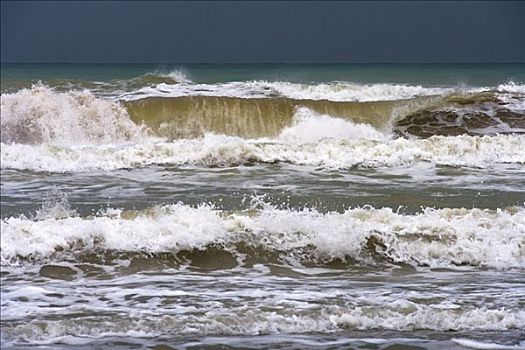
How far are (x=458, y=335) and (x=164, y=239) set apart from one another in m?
2.61

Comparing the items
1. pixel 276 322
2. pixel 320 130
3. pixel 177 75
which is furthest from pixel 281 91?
pixel 276 322

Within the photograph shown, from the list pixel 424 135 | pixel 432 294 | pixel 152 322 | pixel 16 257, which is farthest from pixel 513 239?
pixel 424 135

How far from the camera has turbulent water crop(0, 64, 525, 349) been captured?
409 centimetres

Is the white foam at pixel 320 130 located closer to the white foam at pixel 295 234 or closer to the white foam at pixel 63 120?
the white foam at pixel 63 120

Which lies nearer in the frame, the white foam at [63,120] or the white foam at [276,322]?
the white foam at [276,322]

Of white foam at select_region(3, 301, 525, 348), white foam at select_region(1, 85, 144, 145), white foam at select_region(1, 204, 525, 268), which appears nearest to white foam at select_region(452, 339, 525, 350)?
white foam at select_region(3, 301, 525, 348)

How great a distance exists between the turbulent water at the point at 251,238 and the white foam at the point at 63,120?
0.04 m

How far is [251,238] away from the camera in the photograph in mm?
6039

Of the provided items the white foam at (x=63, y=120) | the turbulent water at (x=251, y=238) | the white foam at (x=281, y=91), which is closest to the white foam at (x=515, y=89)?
the white foam at (x=281, y=91)

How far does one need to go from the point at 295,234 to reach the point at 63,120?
569 cm

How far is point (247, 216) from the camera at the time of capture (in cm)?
644

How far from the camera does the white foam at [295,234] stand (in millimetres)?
5719

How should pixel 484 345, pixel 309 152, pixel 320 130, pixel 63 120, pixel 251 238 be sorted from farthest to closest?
pixel 320 130 < pixel 309 152 < pixel 63 120 < pixel 251 238 < pixel 484 345

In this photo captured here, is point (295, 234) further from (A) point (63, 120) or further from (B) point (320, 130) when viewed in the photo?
(B) point (320, 130)
